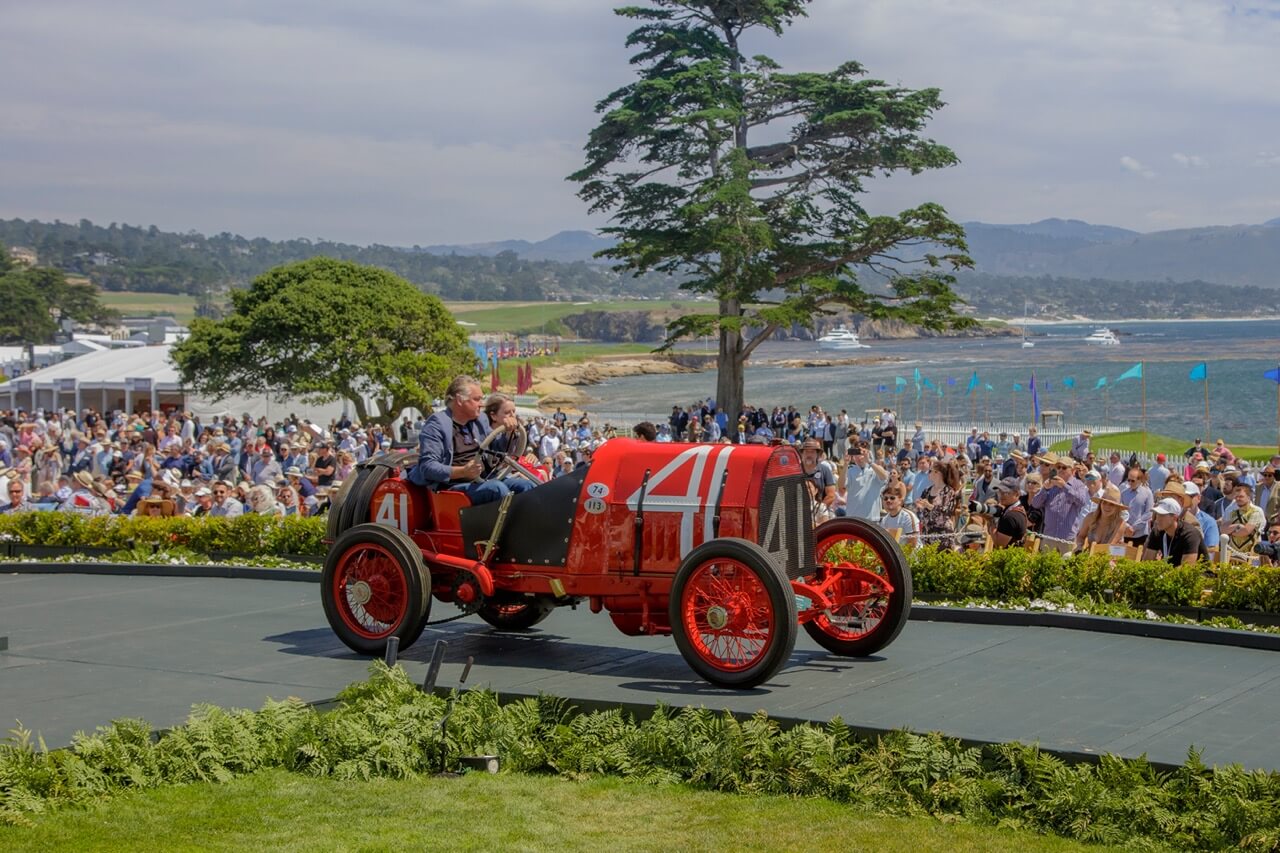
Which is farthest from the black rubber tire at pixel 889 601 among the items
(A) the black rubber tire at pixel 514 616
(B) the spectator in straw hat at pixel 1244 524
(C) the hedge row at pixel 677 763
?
(B) the spectator in straw hat at pixel 1244 524

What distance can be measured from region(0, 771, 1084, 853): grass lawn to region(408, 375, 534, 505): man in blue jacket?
256 centimetres

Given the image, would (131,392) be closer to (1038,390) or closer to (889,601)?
(889,601)

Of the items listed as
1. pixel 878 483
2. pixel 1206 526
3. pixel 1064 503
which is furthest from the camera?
pixel 878 483

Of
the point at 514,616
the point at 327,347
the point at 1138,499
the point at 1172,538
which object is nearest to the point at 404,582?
the point at 514,616

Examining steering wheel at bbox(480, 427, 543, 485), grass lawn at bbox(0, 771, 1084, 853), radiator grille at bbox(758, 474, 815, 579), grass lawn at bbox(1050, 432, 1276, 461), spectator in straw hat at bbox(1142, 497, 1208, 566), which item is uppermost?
steering wheel at bbox(480, 427, 543, 485)

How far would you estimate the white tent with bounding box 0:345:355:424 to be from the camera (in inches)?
1683

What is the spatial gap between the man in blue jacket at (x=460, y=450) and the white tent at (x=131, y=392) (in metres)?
33.8

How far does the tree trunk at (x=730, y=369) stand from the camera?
42.7m

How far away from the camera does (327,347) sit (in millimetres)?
43281

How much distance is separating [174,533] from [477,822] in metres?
9.56

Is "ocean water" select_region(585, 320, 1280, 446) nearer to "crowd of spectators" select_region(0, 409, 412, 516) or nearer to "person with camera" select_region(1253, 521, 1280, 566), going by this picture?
"crowd of spectators" select_region(0, 409, 412, 516)

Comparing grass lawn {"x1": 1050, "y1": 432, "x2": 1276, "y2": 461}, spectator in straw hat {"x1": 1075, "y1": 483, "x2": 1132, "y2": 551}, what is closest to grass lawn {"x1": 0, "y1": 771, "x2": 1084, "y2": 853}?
spectator in straw hat {"x1": 1075, "y1": 483, "x2": 1132, "y2": 551}

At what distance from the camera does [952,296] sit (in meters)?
41.3

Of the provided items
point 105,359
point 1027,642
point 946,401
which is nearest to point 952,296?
point 105,359
